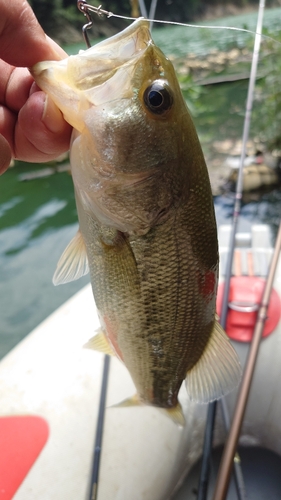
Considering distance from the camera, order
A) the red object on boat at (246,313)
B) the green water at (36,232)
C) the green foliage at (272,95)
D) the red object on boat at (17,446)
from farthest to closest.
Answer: the green foliage at (272,95) → the green water at (36,232) → the red object on boat at (246,313) → the red object on boat at (17,446)

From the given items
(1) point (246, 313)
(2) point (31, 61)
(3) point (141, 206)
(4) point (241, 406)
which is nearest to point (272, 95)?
(1) point (246, 313)

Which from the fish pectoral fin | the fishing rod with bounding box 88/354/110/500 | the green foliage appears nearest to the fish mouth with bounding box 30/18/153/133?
the fish pectoral fin

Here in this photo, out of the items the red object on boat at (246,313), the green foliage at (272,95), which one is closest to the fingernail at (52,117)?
the red object on boat at (246,313)

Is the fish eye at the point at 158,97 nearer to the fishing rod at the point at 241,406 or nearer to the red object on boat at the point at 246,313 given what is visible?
the fishing rod at the point at 241,406

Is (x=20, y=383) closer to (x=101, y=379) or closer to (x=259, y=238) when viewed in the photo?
(x=101, y=379)

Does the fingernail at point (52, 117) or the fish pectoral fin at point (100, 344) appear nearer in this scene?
the fingernail at point (52, 117)

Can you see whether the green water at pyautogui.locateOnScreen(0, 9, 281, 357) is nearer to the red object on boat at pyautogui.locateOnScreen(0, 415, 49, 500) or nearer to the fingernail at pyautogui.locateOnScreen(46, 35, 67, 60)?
the red object on boat at pyautogui.locateOnScreen(0, 415, 49, 500)
